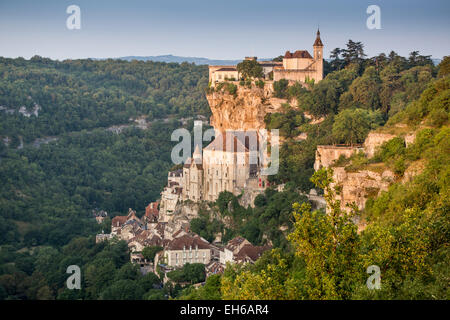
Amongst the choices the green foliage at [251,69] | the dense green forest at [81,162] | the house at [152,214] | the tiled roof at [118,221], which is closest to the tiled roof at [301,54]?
the green foliage at [251,69]

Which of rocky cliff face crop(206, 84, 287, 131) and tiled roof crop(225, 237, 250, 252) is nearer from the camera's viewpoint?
tiled roof crop(225, 237, 250, 252)

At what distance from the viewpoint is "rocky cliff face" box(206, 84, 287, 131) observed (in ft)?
183

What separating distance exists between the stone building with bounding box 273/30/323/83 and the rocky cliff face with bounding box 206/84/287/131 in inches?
69.1

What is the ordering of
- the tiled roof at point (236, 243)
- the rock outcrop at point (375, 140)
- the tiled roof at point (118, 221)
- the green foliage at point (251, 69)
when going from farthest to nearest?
the tiled roof at point (118, 221), the green foliage at point (251, 69), the tiled roof at point (236, 243), the rock outcrop at point (375, 140)

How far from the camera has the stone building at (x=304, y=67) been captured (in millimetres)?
56031

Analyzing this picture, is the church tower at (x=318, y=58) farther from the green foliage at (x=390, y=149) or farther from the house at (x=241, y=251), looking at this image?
the green foliage at (x=390, y=149)

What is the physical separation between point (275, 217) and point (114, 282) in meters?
11.7

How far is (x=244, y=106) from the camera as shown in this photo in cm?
5644

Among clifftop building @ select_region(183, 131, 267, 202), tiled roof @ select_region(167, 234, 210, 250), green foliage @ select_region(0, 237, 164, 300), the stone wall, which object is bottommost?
green foliage @ select_region(0, 237, 164, 300)

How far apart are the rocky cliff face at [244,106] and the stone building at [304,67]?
5.76ft

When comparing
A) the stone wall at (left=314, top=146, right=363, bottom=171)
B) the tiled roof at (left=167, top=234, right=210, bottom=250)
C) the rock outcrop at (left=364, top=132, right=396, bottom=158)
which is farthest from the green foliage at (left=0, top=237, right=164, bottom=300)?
the rock outcrop at (left=364, top=132, right=396, bottom=158)

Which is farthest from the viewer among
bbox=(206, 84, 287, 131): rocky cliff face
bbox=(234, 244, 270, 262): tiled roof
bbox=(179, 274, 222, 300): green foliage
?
bbox=(206, 84, 287, 131): rocky cliff face

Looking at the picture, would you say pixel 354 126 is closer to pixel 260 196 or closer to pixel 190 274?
pixel 260 196

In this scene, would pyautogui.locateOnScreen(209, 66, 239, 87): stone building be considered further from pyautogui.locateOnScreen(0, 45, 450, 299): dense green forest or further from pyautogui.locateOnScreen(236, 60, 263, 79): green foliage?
pyautogui.locateOnScreen(0, 45, 450, 299): dense green forest
